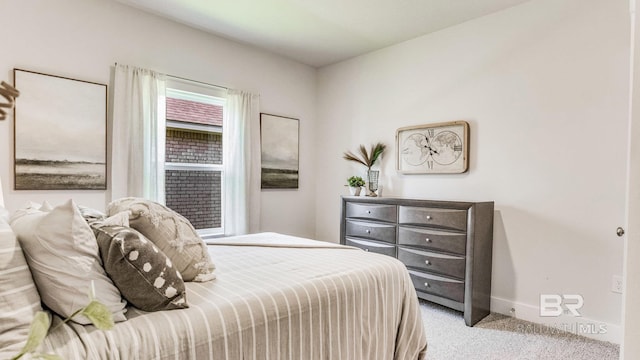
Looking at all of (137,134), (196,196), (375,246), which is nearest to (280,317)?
(375,246)

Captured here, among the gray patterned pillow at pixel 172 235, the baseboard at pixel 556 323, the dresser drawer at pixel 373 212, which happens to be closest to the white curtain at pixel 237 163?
the dresser drawer at pixel 373 212

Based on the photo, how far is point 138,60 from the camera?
2.98 meters

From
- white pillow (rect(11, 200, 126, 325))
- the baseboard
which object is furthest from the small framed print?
white pillow (rect(11, 200, 126, 325))

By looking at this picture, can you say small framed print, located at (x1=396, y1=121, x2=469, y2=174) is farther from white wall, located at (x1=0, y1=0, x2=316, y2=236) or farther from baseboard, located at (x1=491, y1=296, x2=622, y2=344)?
white wall, located at (x1=0, y1=0, x2=316, y2=236)

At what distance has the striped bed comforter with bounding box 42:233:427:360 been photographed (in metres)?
1.02

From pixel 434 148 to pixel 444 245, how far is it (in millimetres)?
1010

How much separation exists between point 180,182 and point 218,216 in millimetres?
564

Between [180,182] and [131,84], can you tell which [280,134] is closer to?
[180,182]

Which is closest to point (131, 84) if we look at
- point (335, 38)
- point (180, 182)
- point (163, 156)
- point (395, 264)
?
point (163, 156)

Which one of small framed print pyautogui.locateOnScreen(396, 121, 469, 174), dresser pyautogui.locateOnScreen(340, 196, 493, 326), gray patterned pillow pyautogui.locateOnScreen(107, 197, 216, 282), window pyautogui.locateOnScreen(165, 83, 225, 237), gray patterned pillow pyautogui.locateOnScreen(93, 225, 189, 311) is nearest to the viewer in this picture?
gray patterned pillow pyautogui.locateOnScreen(93, 225, 189, 311)

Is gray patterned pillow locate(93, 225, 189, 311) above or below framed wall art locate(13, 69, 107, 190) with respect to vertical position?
below

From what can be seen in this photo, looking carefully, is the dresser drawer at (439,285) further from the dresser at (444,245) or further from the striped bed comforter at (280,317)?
the striped bed comforter at (280,317)

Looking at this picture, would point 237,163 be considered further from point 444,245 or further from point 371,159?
point 444,245

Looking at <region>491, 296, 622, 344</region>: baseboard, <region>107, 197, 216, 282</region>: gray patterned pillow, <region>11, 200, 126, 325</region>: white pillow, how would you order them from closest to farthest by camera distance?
<region>11, 200, 126, 325</region>: white pillow → <region>107, 197, 216, 282</region>: gray patterned pillow → <region>491, 296, 622, 344</region>: baseboard
